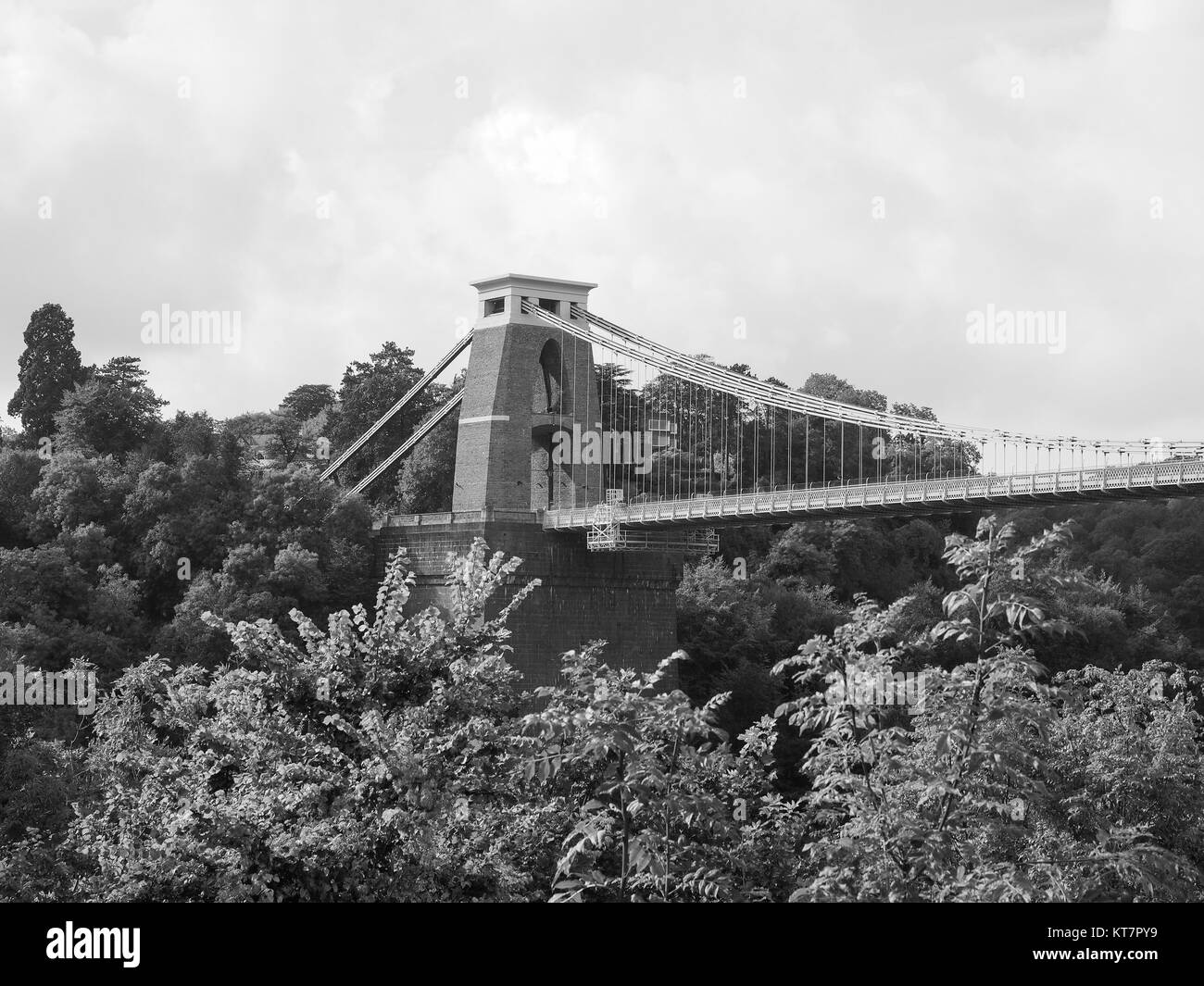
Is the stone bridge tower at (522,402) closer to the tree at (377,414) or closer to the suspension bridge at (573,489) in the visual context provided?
the suspension bridge at (573,489)

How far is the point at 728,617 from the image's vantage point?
56.2 meters

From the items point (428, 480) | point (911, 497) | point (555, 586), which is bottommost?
point (555, 586)

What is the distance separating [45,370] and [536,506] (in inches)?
703

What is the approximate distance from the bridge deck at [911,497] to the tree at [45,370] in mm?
18440

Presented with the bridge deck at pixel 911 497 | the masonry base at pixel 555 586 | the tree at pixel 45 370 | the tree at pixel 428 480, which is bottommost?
the masonry base at pixel 555 586

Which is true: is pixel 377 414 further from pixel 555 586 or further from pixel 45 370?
pixel 555 586

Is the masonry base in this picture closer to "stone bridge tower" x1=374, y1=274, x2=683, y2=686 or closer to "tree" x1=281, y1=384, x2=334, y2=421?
"stone bridge tower" x1=374, y1=274, x2=683, y2=686

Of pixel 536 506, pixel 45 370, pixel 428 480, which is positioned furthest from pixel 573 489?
pixel 45 370

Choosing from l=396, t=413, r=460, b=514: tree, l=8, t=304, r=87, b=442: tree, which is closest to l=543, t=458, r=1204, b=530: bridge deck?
l=396, t=413, r=460, b=514: tree

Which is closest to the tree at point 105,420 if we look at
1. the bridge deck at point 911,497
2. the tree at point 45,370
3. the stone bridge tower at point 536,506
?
the tree at point 45,370

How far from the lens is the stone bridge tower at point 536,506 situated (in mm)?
48125

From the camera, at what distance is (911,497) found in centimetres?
4406

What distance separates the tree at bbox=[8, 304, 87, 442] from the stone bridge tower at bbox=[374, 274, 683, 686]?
13263 millimetres
